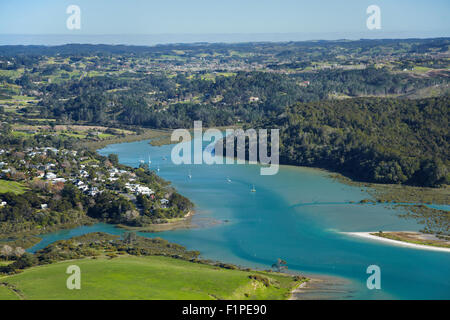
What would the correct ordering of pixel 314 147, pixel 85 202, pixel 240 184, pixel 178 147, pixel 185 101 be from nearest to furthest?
pixel 85 202, pixel 240 184, pixel 314 147, pixel 178 147, pixel 185 101

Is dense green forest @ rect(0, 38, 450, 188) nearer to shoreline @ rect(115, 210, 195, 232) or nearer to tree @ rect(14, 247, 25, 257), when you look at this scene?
shoreline @ rect(115, 210, 195, 232)

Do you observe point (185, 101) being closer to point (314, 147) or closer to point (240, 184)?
point (314, 147)

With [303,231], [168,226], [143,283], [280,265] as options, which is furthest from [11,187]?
[280,265]

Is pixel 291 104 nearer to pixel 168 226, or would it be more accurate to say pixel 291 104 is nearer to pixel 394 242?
pixel 168 226
